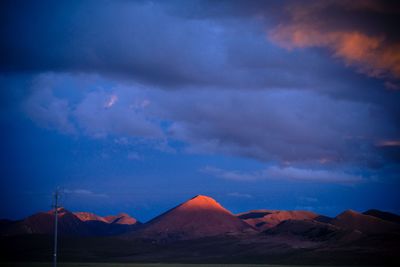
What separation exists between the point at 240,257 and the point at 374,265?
3650cm

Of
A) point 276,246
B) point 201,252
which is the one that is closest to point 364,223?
point 276,246

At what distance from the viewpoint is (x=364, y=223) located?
570ft

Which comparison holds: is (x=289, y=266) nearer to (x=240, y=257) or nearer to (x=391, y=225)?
(x=240, y=257)

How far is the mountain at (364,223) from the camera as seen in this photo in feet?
538

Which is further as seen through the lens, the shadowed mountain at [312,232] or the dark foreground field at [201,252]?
the shadowed mountain at [312,232]

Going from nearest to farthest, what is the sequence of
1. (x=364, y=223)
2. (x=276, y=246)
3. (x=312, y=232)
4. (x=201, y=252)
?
(x=276, y=246) → (x=201, y=252) → (x=312, y=232) → (x=364, y=223)

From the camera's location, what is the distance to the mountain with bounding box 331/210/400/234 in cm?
16388

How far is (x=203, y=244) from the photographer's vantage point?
166m

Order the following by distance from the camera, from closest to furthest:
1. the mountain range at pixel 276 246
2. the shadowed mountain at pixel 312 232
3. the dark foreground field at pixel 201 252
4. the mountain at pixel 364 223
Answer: the dark foreground field at pixel 201 252 < the mountain range at pixel 276 246 < the shadowed mountain at pixel 312 232 < the mountain at pixel 364 223

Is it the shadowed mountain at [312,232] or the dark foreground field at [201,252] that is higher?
the shadowed mountain at [312,232]

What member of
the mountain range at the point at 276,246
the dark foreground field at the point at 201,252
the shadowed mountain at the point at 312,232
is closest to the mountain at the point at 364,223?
the mountain range at the point at 276,246

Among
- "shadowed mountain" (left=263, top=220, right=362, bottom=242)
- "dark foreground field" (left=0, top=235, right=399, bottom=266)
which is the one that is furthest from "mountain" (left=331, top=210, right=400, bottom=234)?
"dark foreground field" (left=0, top=235, right=399, bottom=266)

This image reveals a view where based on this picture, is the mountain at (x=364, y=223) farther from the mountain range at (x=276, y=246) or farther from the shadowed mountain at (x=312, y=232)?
the shadowed mountain at (x=312, y=232)

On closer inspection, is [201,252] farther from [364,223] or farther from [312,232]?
[364,223]
